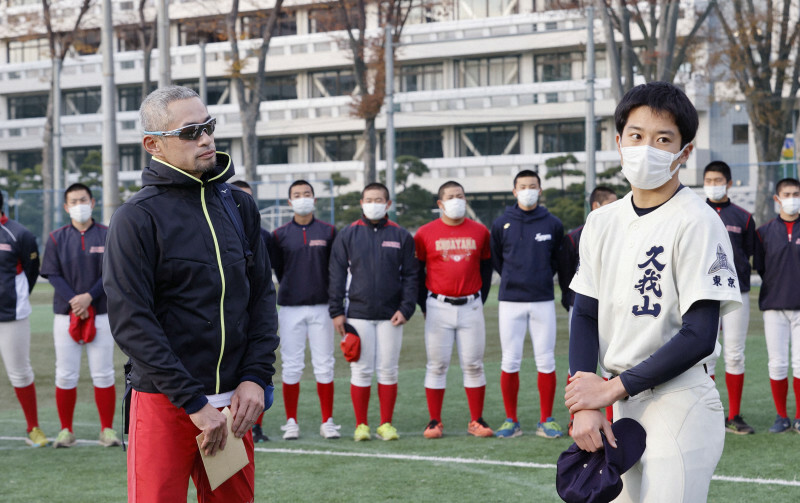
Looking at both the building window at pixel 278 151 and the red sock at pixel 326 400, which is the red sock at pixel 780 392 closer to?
the red sock at pixel 326 400

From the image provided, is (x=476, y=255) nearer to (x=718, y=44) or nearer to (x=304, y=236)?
(x=304, y=236)

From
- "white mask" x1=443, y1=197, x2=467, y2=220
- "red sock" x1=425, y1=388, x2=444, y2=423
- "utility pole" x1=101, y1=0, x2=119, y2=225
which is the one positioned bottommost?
"red sock" x1=425, y1=388, x2=444, y2=423

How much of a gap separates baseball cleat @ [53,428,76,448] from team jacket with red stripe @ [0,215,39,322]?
1045 millimetres

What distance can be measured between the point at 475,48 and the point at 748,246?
1443 inches

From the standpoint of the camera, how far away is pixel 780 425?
811 cm

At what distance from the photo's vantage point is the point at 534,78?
1750 inches

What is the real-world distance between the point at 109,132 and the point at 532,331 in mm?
10444

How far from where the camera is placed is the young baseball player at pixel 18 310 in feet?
27.0

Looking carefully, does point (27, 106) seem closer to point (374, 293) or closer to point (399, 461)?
point (374, 293)

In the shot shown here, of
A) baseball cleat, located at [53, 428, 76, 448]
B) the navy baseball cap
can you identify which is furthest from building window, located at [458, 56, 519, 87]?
the navy baseball cap

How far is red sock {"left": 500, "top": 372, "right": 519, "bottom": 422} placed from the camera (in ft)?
28.0

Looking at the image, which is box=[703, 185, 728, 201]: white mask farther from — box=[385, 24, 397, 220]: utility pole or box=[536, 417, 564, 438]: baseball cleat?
box=[385, 24, 397, 220]: utility pole

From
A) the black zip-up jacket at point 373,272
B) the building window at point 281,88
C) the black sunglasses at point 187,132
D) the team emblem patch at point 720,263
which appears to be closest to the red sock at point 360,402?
the black zip-up jacket at point 373,272

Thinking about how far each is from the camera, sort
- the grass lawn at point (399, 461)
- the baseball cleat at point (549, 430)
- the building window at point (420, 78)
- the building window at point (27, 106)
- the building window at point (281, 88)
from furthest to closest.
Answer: the building window at point (27, 106) → the building window at point (281, 88) → the building window at point (420, 78) → the baseball cleat at point (549, 430) → the grass lawn at point (399, 461)
